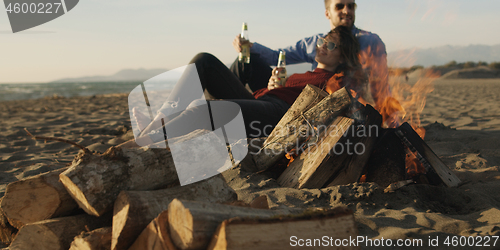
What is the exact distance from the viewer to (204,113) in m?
2.94

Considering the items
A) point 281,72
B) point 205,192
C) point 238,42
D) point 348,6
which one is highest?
point 348,6

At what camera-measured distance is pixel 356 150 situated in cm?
244

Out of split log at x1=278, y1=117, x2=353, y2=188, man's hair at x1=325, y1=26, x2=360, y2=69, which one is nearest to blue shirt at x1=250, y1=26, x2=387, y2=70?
man's hair at x1=325, y1=26, x2=360, y2=69

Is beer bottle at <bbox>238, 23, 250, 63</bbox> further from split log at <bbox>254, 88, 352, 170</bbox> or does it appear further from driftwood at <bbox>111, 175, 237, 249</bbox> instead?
driftwood at <bbox>111, 175, 237, 249</bbox>

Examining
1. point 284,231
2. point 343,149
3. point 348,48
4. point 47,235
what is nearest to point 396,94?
point 348,48

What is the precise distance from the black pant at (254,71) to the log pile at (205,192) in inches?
90.4

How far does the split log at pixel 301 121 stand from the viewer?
248 cm

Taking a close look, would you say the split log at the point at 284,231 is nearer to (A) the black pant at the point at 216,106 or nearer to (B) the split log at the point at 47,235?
(B) the split log at the point at 47,235

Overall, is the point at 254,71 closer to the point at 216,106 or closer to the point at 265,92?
the point at 265,92

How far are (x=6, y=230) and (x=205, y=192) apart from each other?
118 cm

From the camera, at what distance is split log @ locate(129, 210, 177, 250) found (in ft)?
3.96

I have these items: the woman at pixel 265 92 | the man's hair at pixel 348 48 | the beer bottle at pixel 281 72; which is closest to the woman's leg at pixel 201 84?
the woman at pixel 265 92

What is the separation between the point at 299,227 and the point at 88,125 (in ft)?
18.2

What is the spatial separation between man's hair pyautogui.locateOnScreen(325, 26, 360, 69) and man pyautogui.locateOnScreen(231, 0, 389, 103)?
0.46 feet
